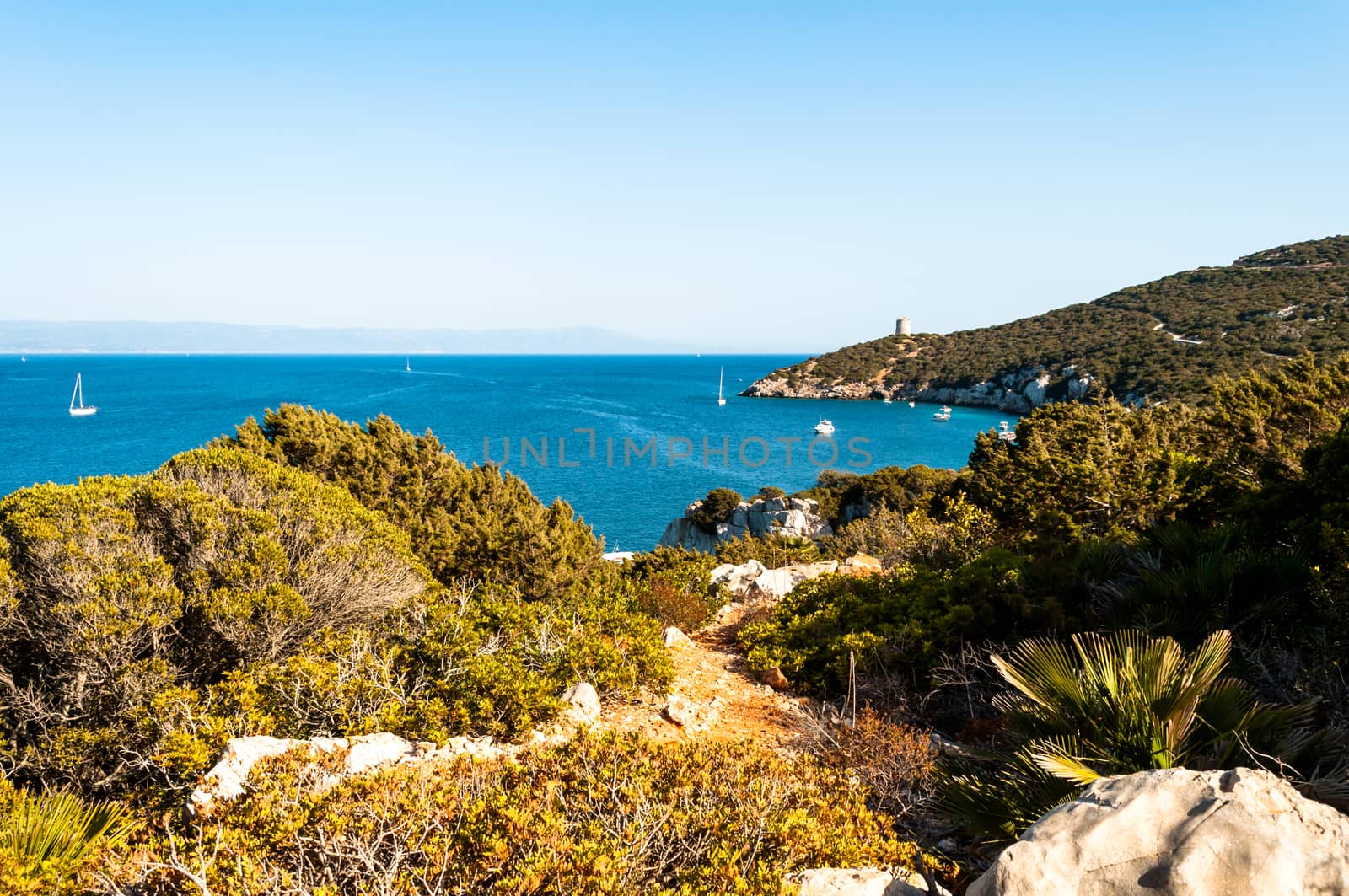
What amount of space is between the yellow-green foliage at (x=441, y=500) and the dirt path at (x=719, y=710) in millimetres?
3687

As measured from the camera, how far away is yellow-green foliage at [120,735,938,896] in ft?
11.1

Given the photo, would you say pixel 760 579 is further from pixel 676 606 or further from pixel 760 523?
pixel 760 523

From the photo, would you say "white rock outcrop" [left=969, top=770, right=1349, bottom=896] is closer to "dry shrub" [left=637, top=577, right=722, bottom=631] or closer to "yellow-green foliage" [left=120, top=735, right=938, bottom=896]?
"yellow-green foliage" [left=120, top=735, right=938, bottom=896]

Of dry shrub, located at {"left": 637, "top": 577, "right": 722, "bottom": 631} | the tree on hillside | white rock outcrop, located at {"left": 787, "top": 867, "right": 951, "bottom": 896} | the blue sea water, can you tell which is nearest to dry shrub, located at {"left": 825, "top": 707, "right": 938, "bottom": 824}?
white rock outcrop, located at {"left": 787, "top": 867, "right": 951, "bottom": 896}

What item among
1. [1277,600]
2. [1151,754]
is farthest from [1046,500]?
[1151,754]

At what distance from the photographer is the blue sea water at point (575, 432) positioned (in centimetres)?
5097

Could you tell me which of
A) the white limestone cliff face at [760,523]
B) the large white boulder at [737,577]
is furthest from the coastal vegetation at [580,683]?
the white limestone cliff face at [760,523]

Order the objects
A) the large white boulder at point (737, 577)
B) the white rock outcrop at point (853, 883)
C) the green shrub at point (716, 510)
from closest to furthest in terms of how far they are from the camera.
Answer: the white rock outcrop at point (853, 883) < the large white boulder at point (737, 577) < the green shrub at point (716, 510)

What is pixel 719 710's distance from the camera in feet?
26.2

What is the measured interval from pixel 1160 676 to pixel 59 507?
891 centimetres

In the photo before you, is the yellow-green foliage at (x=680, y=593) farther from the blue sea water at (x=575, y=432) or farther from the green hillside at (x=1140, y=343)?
the green hillside at (x=1140, y=343)

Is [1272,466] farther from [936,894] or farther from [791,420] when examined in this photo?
[791,420]

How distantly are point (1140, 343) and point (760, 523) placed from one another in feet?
212

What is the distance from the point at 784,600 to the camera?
11.1 meters
